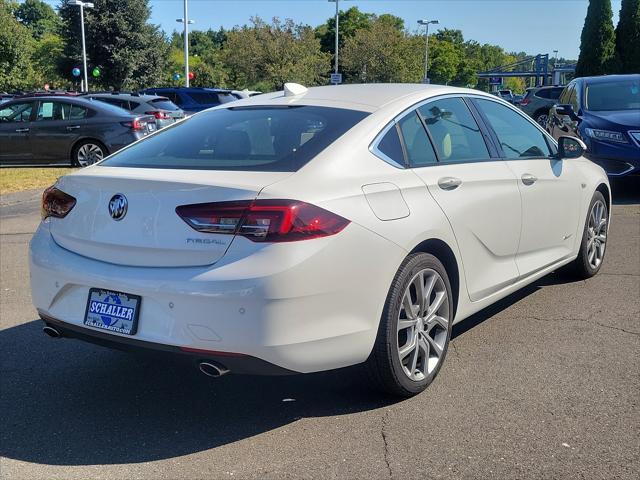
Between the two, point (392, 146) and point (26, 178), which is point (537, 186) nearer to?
point (392, 146)

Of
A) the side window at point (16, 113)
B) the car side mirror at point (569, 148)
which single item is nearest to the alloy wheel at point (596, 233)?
the car side mirror at point (569, 148)

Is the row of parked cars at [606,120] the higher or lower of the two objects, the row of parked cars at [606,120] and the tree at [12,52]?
the lower

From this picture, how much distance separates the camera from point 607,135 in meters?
9.82

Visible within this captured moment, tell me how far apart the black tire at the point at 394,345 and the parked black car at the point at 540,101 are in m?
20.3

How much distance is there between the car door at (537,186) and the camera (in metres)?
4.68

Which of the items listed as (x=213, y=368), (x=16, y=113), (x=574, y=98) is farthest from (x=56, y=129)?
(x=213, y=368)

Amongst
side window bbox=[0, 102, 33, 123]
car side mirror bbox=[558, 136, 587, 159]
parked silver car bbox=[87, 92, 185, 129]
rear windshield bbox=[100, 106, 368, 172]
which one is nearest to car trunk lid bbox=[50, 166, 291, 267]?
rear windshield bbox=[100, 106, 368, 172]

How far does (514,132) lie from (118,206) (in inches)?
115

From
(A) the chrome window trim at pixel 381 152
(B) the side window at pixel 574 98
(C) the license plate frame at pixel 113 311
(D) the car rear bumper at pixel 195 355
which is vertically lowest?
(D) the car rear bumper at pixel 195 355

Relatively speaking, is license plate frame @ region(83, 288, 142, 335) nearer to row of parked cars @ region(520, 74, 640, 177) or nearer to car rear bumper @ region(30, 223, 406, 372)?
car rear bumper @ region(30, 223, 406, 372)

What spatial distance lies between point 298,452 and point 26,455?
1242 mm

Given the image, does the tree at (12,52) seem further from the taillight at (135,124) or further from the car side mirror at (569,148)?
the car side mirror at (569,148)

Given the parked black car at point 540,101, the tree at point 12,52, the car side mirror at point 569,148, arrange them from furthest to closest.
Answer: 1. the tree at point 12,52
2. the parked black car at point 540,101
3. the car side mirror at point 569,148

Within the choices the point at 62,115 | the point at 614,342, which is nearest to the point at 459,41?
the point at 62,115
